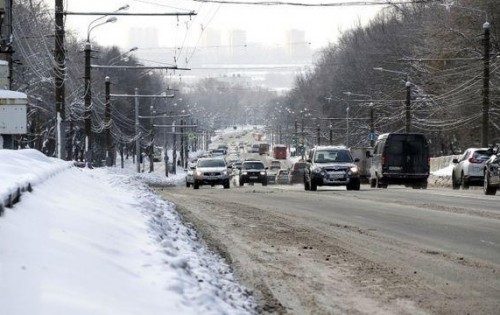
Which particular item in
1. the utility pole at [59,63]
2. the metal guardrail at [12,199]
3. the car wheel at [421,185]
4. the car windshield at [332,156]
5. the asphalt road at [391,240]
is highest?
the utility pole at [59,63]

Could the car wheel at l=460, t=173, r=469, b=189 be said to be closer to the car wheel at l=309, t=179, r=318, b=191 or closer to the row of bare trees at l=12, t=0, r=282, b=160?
the car wheel at l=309, t=179, r=318, b=191

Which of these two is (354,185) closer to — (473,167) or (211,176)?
(473,167)

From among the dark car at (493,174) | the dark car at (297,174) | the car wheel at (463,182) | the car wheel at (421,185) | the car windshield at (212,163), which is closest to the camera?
the dark car at (493,174)

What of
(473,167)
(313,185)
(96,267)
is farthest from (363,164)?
(96,267)

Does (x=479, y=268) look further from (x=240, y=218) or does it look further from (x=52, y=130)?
(x=52, y=130)

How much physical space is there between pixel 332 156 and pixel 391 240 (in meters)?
19.6

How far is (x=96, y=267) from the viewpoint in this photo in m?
6.48

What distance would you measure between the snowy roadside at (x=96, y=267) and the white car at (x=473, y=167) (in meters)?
22.9

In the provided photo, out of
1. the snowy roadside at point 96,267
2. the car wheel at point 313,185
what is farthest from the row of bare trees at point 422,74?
the snowy roadside at point 96,267

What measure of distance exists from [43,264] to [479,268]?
5.58m

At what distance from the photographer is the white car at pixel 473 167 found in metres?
31.2

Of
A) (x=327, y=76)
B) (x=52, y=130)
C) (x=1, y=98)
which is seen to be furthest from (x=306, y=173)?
(x=327, y=76)

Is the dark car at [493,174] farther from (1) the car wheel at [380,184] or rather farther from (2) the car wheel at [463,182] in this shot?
(1) the car wheel at [380,184]

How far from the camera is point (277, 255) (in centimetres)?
1073
